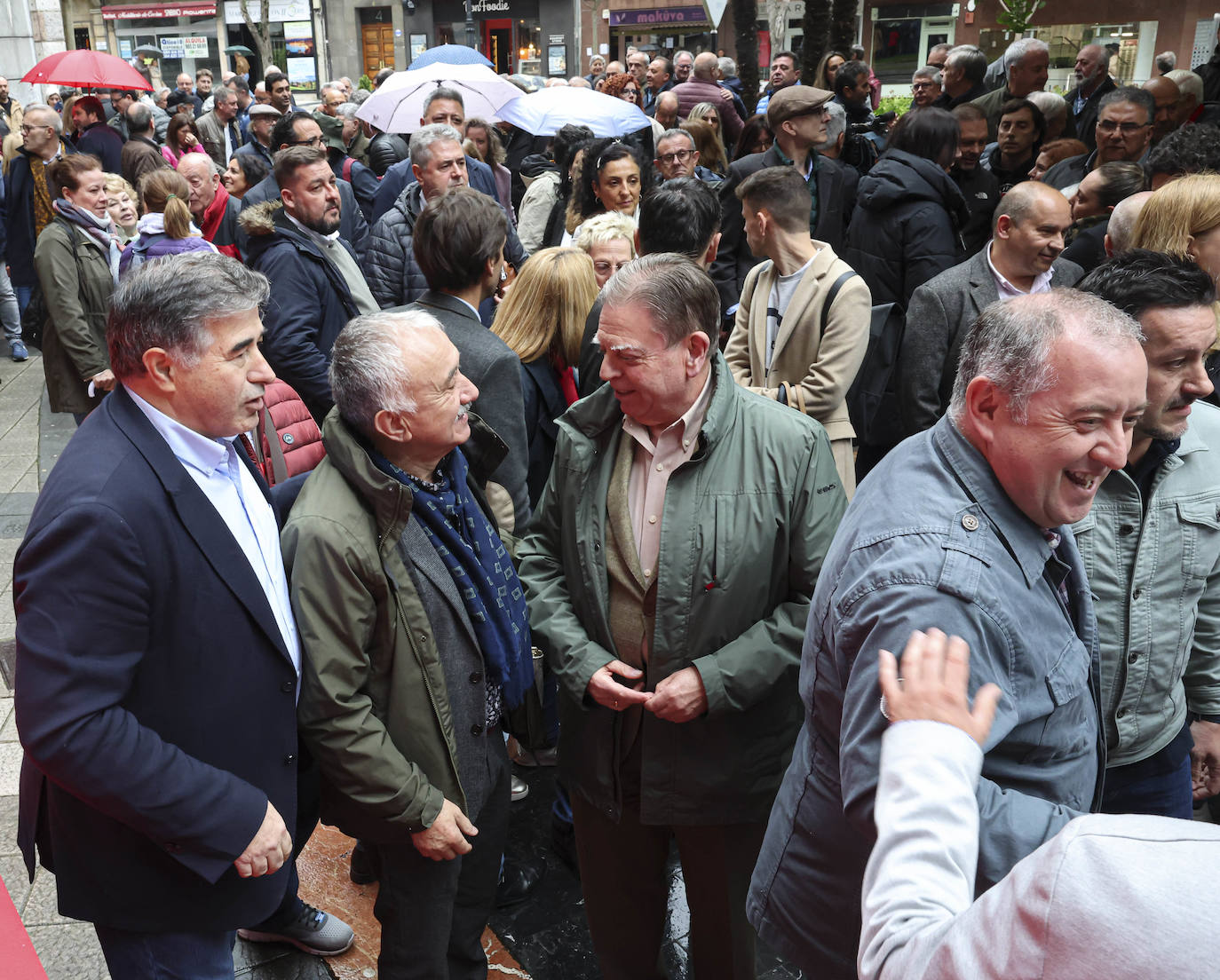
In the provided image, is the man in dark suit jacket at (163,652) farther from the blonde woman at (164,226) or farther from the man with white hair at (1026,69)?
the man with white hair at (1026,69)

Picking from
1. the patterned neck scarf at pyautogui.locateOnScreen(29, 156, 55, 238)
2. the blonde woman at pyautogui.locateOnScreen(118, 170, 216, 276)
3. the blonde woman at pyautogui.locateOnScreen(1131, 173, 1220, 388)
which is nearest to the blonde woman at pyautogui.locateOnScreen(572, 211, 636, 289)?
the blonde woman at pyautogui.locateOnScreen(1131, 173, 1220, 388)

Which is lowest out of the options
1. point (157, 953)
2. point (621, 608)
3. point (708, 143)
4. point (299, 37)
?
point (157, 953)

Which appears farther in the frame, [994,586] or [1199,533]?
[1199,533]

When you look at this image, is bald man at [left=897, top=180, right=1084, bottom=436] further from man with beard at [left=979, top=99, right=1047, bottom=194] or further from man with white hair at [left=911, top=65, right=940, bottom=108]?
man with white hair at [left=911, top=65, right=940, bottom=108]

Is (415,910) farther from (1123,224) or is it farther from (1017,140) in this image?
(1017,140)

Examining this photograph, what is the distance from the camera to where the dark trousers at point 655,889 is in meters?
2.58

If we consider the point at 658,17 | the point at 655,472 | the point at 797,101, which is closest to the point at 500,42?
the point at 658,17

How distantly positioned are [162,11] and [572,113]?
110 feet

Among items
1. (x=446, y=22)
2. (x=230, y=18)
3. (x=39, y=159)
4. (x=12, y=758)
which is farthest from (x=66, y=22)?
(x=12, y=758)

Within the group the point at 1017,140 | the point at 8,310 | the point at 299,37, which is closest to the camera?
the point at 1017,140

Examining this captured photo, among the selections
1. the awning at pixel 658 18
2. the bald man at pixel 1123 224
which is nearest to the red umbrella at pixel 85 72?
the bald man at pixel 1123 224

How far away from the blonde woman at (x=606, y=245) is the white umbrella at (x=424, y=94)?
189 inches

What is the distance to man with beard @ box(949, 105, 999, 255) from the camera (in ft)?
20.7

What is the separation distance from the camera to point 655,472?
2521mm
